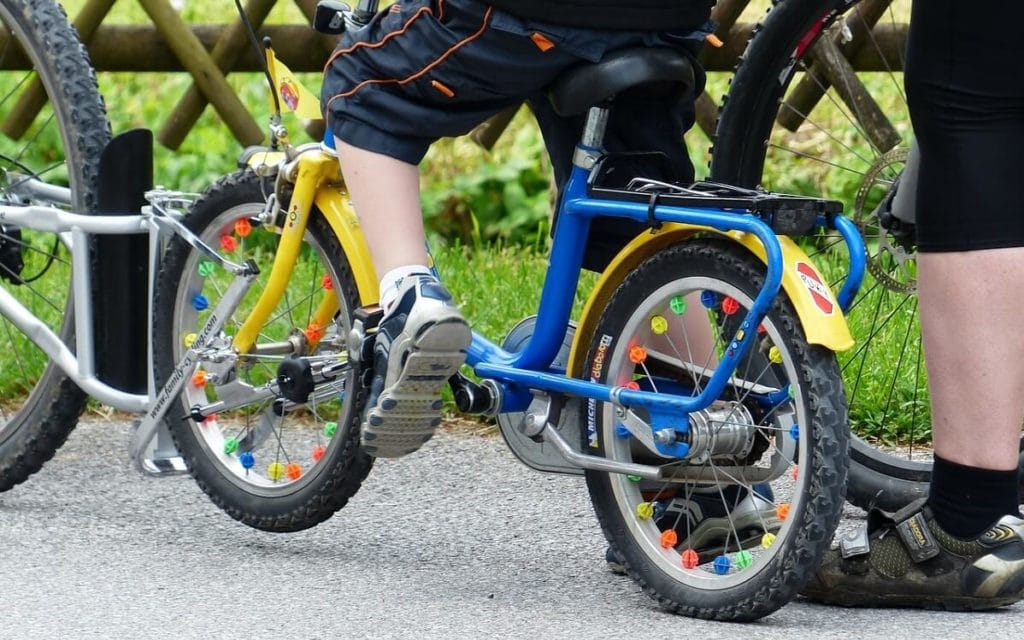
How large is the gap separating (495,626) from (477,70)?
90 cm

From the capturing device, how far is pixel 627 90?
2.95 meters

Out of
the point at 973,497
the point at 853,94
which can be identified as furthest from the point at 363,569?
the point at 853,94

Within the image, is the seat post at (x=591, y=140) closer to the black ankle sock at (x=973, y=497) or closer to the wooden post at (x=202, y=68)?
the black ankle sock at (x=973, y=497)

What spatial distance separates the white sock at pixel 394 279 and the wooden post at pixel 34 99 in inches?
99.4

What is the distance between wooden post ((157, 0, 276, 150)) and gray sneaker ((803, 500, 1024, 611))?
10.1 ft

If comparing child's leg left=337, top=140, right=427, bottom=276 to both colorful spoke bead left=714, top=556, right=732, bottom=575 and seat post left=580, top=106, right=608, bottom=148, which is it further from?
colorful spoke bead left=714, top=556, right=732, bottom=575

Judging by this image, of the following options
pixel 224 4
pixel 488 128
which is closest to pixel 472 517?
pixel 488 128

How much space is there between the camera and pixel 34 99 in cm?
529

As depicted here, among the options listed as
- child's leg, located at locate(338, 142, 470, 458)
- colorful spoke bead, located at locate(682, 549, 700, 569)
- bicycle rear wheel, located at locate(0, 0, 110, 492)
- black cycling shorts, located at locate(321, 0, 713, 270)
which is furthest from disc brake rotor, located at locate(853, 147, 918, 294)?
bicycle rear wheel, located at locate(0, 0, 110, 492)

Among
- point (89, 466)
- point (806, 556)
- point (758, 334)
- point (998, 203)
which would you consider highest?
point (998, 203)

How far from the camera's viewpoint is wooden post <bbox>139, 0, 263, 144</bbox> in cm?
548

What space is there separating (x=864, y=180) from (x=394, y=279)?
1005mm

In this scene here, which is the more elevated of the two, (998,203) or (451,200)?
(998,203)

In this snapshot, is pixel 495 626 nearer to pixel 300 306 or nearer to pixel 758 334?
pixel 758 334
